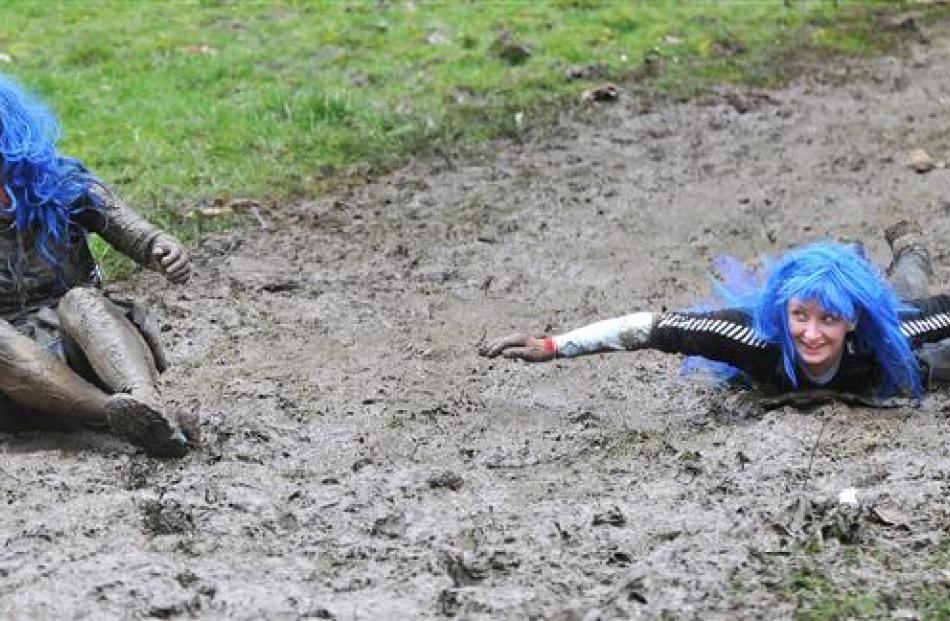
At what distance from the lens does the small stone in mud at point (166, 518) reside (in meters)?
4.30

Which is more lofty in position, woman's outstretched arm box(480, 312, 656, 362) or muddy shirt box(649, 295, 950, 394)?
woman's outstretched arm box(480, 312, 656, 362)

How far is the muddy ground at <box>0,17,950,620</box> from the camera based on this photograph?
3.90 m

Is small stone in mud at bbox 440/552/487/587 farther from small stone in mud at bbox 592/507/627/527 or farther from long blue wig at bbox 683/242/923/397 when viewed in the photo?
long blue wig at bbox 683/242/923/397

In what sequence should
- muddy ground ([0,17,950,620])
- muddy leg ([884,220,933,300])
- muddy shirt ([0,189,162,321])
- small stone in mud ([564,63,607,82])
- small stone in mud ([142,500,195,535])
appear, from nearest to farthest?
muddy ground ([0,17,950,620]) < small stone in mud ([142,500,195,535]) < muddy shirt ([0,189,162,321]) < muddy leg ([884,220,933,300]) < small stone in mud ([564,63,607,82])

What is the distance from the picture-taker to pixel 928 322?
5.91 m

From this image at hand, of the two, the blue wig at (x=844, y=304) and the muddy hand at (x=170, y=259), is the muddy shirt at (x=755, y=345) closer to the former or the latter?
the blue wig at (x=844, y=304)

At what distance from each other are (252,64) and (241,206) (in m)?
2.69

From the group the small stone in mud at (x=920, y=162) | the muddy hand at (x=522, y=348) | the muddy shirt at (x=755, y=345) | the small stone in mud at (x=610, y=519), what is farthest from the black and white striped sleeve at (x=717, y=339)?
the small stone in mud at (x=920, y=162)

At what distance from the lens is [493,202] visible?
876cm

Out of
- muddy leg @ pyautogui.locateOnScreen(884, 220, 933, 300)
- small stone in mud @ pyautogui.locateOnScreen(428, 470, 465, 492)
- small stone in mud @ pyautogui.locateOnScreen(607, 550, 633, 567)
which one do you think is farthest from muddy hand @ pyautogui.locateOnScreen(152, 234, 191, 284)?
muddy leg @ pyautogui.locateOnScreen(884, 220, 933, 300)

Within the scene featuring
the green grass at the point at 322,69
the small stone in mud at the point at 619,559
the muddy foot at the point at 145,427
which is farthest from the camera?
the green grass at the point at 322,69

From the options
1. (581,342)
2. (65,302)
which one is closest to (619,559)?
(581,342)

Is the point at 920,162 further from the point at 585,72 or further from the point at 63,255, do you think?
the point at 63,255

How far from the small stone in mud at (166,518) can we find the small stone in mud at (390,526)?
0.51 m
